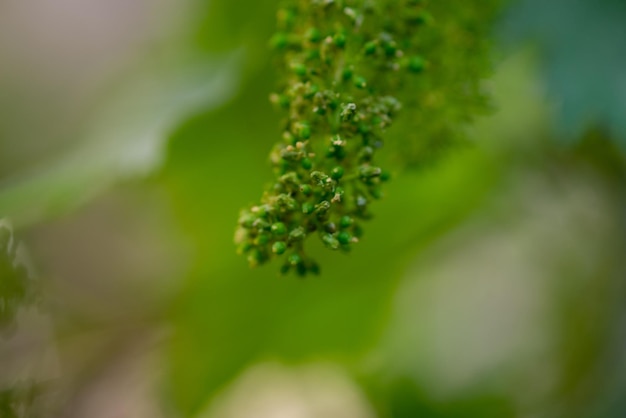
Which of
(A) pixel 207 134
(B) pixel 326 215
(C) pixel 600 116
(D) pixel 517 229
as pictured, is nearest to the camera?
(B) pixel 326 215

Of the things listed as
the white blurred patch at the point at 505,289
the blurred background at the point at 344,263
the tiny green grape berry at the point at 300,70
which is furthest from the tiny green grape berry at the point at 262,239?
the white blurred patch at the point at 505,289

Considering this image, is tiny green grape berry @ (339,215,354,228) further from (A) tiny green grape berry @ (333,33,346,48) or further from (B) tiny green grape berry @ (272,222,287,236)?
(A) tiny green grape berry @ (333,33,346,48)

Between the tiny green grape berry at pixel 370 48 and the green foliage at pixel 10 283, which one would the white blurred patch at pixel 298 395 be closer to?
the green foliage at pixel 10 283

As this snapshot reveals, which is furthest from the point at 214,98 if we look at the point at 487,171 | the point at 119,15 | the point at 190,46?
the point at 119,15

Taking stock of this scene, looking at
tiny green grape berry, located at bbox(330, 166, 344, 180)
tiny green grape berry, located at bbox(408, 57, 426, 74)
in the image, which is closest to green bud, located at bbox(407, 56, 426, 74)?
tiny green grape berry, located at bbox(408, 57, 426, 74)

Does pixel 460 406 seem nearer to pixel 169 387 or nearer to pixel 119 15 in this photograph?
pixel 169 387

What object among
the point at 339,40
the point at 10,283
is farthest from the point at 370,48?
the point at 10,283
